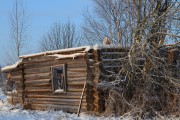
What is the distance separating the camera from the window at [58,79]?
17266 mm

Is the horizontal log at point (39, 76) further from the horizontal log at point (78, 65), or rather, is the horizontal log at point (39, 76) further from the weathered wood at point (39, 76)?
the horizontal log at point (78, 65)

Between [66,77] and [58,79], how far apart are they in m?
0.83

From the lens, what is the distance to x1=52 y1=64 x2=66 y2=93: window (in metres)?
17.3

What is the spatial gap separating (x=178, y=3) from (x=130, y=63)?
12.2ft

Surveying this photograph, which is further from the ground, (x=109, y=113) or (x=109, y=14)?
(x=109, y=14)

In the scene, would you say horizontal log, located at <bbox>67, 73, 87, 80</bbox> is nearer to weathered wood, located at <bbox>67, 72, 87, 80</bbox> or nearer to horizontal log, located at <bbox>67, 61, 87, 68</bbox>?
weathered wood, located at <bbox>67, 72, 87, 80</bbox>

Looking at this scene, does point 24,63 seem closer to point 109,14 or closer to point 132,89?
point 132,89

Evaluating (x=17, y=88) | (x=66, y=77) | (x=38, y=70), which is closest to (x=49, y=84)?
(x=38, y=70)

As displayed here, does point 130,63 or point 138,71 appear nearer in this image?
point 130,63

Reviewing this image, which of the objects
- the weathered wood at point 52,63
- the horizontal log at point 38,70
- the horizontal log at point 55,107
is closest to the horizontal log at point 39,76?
the horizontal log at point 38,70

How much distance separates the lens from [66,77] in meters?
17.0

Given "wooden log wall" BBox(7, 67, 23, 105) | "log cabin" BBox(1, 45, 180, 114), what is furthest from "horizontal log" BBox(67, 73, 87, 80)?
"wooden log wall" BBox(7, 67, 23, 105)

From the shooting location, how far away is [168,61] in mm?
16406

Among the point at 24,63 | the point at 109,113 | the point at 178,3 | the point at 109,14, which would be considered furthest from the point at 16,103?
the point at 109,14
